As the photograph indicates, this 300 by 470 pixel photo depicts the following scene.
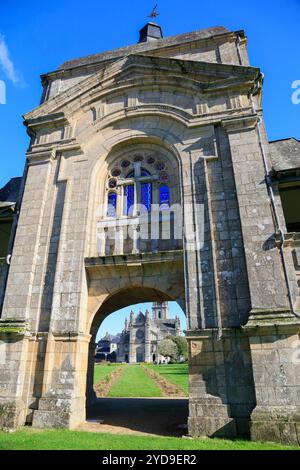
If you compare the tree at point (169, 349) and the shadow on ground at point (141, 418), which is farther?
the tree at point (169, 349)

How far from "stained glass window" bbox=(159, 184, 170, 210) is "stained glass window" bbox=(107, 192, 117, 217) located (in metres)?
1.77

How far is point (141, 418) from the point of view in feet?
35.7

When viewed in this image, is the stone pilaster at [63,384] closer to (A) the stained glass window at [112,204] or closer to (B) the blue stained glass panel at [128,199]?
(A) the stained glass window at [112,204]

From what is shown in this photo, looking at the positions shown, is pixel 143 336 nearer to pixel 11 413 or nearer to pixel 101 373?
pixel 101 373

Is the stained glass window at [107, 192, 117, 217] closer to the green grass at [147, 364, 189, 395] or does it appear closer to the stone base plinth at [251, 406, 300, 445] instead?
the stone base plinth at [251, 406, 300, 445]

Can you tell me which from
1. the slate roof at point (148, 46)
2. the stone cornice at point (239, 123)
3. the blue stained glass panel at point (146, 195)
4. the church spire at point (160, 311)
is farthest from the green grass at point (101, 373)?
the church spire at point (160, 311)

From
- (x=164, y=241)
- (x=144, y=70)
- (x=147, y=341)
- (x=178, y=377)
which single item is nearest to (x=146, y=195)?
(x=164, y=241)

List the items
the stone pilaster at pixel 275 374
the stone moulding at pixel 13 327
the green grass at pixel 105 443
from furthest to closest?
the stone moulding at pixel 13 327 → the stone pilaster at pixel 275 374 → the green grass at pixel 105 443

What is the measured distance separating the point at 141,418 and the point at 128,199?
25.0ft

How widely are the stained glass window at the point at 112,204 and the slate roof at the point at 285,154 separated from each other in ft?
18.8

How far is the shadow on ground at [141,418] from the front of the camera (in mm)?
9227

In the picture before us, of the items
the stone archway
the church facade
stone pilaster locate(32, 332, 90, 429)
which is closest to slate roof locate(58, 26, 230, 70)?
the stone archway

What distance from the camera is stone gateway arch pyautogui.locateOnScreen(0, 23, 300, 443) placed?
26.9ft

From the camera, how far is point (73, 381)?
9.23m
